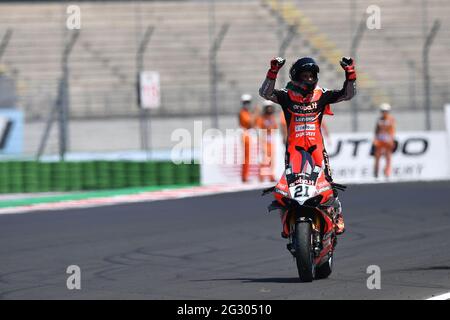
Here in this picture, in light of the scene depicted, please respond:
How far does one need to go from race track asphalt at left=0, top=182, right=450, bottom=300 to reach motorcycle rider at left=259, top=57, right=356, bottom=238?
783 millimetres

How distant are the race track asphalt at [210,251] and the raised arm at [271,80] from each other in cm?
146

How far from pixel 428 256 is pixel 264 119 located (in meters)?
12.4

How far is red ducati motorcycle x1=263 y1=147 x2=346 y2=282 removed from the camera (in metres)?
8.45

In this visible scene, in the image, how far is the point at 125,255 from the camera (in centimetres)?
1106

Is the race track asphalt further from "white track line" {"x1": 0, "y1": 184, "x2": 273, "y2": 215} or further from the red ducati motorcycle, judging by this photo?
"white track line" {"x1": 0, "y1": 184, "x2": 273, "y2": 215}

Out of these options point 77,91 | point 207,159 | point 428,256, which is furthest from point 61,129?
point 428,256

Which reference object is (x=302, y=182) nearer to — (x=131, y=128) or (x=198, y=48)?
(x=131, y=128)

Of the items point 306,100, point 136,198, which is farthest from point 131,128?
point 306,100

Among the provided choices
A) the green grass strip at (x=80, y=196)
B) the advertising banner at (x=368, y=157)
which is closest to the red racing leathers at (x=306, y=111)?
the green grass strip at (x=80, y=196)

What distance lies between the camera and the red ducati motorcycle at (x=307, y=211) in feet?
27.7

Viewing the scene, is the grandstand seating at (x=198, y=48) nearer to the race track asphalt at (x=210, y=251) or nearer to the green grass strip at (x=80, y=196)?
the green grass strip at (x=80, y=196)

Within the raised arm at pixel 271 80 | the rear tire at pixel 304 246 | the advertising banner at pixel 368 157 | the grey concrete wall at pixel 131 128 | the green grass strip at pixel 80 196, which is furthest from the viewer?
the grey concrete wall at pixel 131 128

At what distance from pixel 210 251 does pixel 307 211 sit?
2.97 meters
